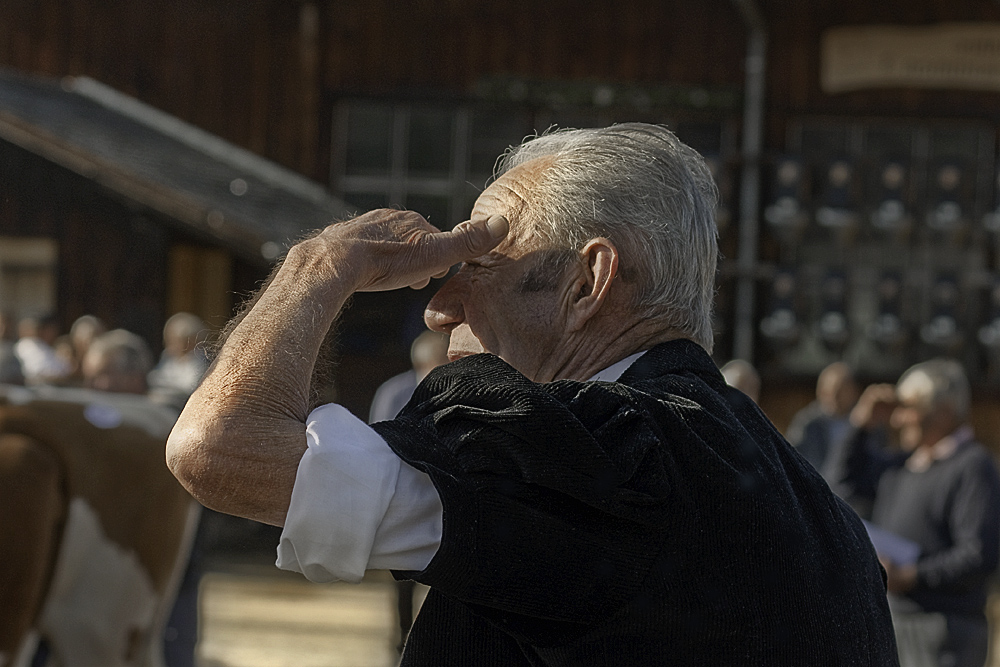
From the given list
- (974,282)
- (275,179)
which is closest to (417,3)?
(275,179)

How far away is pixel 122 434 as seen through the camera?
3264 mm

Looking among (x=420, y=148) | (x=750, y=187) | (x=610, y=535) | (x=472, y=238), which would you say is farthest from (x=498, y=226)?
(x=420, y=148)

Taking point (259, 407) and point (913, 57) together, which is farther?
point (913, 57)

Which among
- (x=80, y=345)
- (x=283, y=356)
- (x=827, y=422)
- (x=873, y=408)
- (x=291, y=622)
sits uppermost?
(x=283, y=356)

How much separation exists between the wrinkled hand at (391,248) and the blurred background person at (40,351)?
5.03 metres

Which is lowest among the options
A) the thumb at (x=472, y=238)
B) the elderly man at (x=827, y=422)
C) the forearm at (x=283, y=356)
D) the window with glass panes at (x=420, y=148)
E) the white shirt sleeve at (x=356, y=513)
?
the elderly man at (x=827, y=422)

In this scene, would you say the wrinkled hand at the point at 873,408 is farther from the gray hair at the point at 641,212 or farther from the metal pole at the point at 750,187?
the gray hair at the point at 641,212

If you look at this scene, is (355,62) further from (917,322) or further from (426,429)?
(426,429)

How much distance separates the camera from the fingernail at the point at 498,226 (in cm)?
133

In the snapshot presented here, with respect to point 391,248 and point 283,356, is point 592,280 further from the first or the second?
point 283,356

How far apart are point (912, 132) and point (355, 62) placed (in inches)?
204

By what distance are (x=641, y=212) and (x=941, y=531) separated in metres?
3.33

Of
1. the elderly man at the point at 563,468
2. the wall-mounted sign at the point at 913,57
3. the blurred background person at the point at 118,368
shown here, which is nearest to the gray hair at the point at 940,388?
the blurred background person at the point at 118,368

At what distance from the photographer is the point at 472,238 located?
1317 mm
